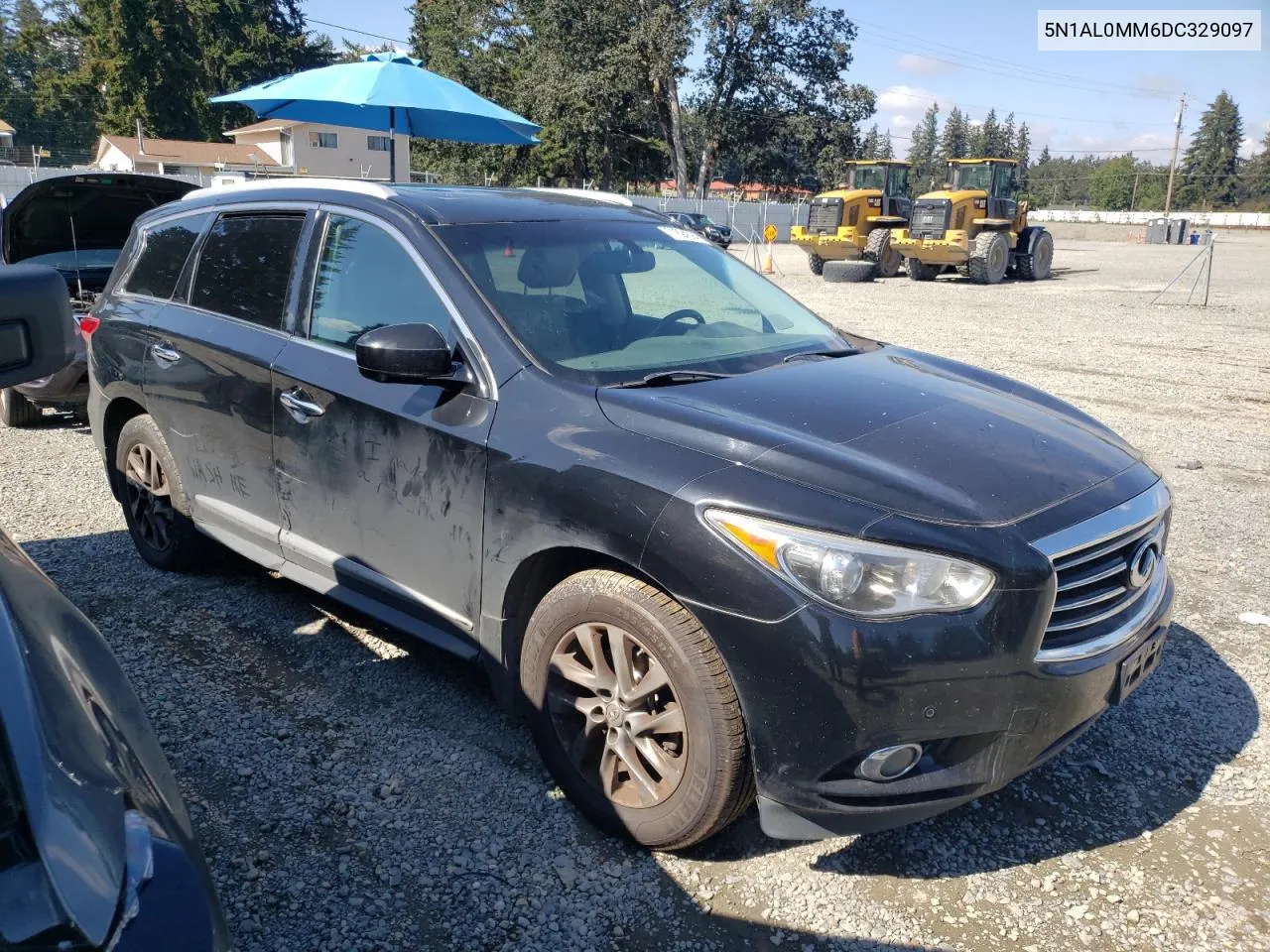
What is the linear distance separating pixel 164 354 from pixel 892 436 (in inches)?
129

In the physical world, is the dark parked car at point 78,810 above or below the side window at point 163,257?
below

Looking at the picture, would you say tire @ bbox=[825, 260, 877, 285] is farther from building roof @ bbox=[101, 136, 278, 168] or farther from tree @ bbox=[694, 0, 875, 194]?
building roof @ bbox=[101, 136, 278, 168]

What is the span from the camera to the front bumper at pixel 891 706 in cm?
230

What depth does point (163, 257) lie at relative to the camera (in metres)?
4.66

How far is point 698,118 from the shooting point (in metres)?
47.0

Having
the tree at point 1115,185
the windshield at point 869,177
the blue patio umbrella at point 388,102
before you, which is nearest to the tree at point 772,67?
the windshield at point 869,177

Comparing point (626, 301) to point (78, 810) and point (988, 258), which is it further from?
point (988, 258)

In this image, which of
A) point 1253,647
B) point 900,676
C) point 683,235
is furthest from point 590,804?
point 1253,647

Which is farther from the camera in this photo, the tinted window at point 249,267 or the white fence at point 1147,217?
the white fence at point 1147,217

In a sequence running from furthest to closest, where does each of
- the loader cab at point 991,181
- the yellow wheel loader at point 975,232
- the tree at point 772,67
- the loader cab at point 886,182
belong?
the tree at point 772,67 → the loader cab at point 886,182 → the loader cab at point 991,181 → the yellow wheel loader at point 975,232

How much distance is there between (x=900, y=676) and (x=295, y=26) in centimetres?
8227

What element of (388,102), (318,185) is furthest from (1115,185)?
(318,185)

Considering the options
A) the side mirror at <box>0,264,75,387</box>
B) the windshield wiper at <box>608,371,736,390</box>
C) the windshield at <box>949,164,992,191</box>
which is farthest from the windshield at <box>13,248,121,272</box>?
the windshield at <box>949,164,992,191</box>

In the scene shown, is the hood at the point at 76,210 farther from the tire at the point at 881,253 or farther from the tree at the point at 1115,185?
the tree at the point at 1115,185
